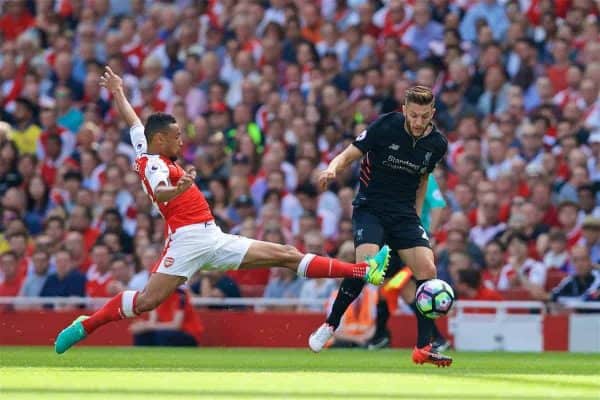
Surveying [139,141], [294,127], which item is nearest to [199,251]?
[139,141]

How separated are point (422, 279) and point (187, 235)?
1.97 meters

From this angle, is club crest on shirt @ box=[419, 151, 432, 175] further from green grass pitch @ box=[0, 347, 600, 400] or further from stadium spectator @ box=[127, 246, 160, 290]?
stadium spectator @ box=[127, 246, 160, 290]

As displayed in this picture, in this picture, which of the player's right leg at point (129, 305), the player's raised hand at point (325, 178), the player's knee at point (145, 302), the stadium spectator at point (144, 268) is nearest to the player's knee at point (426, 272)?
the player's raised hand at point (325, 178)

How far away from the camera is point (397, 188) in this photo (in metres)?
12.8

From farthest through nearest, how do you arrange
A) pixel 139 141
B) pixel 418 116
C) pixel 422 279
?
1. pixel 422 279
2. pixel 418 116
3. pixel 139 141

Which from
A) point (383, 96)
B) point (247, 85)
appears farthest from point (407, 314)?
point (247, 85)

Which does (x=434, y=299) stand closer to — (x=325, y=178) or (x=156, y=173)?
(x=325, y=178)

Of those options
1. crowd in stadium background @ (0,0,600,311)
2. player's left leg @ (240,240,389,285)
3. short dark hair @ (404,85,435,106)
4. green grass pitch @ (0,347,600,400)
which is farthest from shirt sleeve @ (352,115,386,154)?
crowd in stadium background @ (0,0,600,311)

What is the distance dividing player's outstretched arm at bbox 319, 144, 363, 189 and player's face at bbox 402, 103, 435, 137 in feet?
1.56

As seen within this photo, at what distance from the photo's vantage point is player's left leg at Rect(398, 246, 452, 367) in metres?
12.3

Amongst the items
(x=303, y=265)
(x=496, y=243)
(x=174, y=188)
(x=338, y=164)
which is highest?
(x=338, y=164)

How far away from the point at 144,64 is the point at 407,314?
7088mm

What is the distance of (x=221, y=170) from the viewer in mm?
20594

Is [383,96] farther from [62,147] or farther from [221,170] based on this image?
[62,147]
